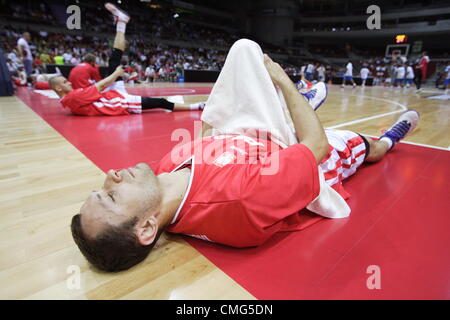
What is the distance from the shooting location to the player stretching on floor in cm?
359

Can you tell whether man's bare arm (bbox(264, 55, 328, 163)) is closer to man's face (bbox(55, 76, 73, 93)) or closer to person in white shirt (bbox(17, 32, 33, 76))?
man's face (bbox(55, 76, 73, 93))

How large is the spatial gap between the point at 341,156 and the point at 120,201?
4.16 feet

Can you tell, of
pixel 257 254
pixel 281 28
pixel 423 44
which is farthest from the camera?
pixel 281 28

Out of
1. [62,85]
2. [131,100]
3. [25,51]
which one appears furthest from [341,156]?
[25,51]

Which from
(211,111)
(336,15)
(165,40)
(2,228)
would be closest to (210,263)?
(211,111)

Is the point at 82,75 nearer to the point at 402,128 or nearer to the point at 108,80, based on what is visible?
the point at 108,80

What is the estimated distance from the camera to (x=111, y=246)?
0.85m

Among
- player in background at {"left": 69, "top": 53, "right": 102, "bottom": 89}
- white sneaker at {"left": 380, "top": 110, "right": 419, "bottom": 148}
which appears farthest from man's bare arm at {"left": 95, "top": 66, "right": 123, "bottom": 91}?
white sneaker at {"left": 380, "top": 110, "right": 419, "bottom": 148}

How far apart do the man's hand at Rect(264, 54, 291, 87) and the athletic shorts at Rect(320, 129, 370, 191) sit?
1.51 feet

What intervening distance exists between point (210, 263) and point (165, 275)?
0.17 m

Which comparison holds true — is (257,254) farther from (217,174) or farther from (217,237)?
(217,174)

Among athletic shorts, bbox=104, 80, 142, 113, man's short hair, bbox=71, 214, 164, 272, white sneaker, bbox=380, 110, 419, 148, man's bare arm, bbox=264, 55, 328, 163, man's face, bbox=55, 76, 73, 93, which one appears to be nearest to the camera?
man's short hair, bbox=71, 214, 164, 272

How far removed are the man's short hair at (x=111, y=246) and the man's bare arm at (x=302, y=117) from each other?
77 centimetres
